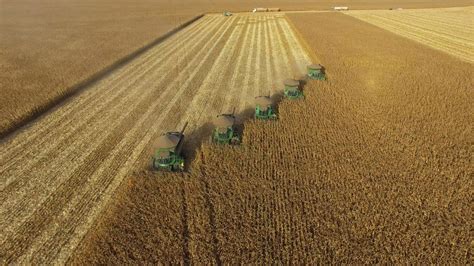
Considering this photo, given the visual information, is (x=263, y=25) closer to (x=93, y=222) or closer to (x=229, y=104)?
(x=229, y=104)

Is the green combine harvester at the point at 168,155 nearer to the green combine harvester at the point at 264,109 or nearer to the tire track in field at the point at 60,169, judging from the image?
the tire track in field at the point at 60,169

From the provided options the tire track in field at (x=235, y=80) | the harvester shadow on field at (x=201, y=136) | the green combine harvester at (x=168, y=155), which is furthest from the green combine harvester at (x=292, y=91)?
the green combine harvester at (x=168, y=155)

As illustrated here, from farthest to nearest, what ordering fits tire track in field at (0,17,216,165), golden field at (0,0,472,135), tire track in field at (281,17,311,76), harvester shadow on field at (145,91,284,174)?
tire track in field at (281,17,311,76) → golden field at (0,0,472,135) → tire track in field at (0,17,216,165) → harvester shadow on field at (145,91,284,174)

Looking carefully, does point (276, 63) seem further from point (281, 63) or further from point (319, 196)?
point (319, 196)

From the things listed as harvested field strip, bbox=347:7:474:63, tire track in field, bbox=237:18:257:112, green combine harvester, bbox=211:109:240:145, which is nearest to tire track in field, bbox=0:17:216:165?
tire track in field, bbox=237:18:257:112

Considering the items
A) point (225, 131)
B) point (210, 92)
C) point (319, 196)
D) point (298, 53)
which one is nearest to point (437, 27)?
point (298, 53)

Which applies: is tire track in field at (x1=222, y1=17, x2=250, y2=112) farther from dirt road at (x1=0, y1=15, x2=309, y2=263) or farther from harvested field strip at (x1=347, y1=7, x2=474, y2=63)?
harvested field strip at (x1=347, y1=7, x2=474, y2=63)

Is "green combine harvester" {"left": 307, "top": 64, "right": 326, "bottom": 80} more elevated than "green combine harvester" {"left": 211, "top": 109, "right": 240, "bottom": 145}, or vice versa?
"green combine harvester" {"left": 307, "top": 64, "right": 326, "bottom": 80}
